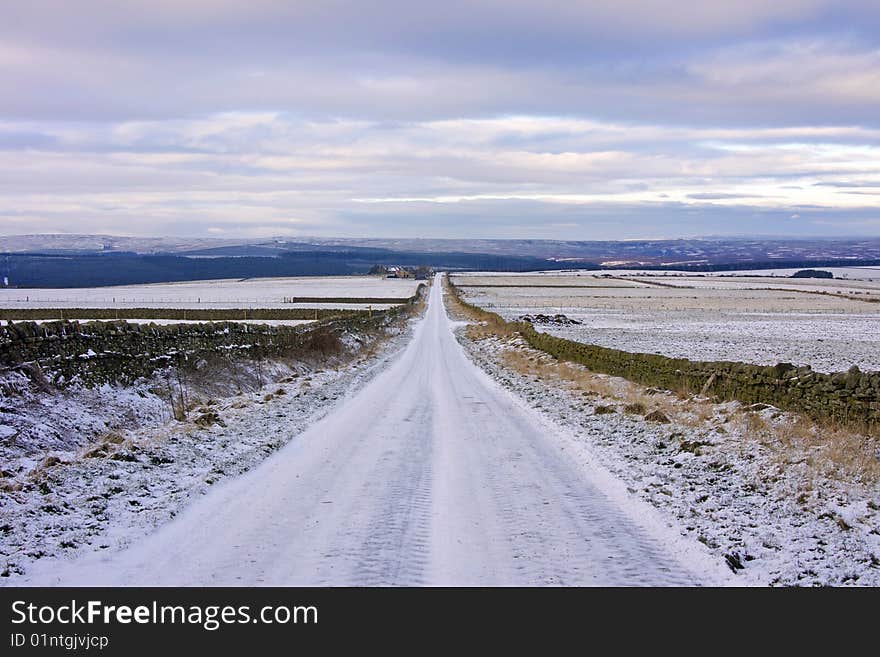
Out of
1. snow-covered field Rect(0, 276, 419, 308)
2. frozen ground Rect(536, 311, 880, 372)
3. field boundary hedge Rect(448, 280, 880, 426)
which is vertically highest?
snow-covered field Rect(0, 276, 419, 308)

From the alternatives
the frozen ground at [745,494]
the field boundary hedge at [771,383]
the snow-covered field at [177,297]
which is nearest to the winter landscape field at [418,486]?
the frozen ground at [745,494]

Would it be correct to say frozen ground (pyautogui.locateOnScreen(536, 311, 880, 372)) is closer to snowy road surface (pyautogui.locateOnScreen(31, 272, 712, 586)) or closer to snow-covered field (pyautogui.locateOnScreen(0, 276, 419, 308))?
snowy road surface (pyautogui.locateOnScreen(31, 272, 712, 586))

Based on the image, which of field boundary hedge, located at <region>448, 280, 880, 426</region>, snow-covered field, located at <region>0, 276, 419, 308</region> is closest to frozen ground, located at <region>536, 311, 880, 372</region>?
field boundary hedge, located at <region>448, 280, 880, 426</region>

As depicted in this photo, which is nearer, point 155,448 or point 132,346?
point 155,448

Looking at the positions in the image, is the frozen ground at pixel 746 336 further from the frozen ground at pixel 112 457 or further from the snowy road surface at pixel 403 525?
the frozen ground at pixel 112 457

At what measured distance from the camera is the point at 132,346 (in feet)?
61.7

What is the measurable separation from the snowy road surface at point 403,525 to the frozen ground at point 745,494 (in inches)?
26.5

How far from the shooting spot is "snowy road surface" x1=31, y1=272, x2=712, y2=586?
6699 millimetres

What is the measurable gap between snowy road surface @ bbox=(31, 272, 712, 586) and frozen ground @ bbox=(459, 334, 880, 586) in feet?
2.21

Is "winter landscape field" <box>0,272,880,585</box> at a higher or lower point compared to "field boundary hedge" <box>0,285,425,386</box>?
lower
